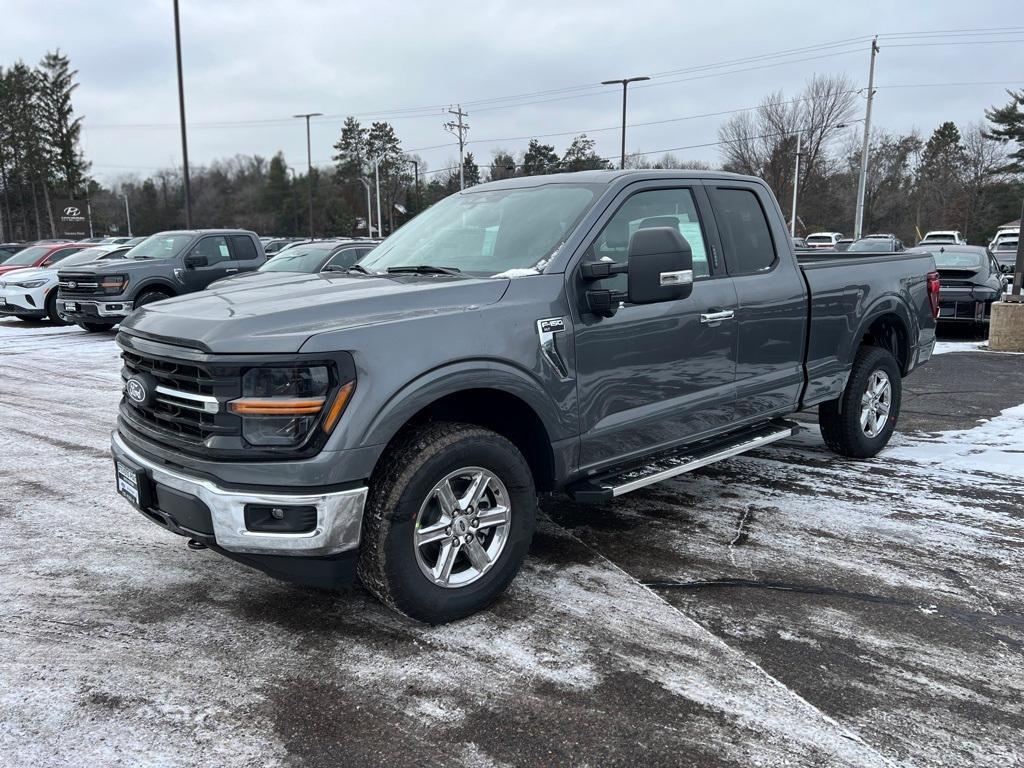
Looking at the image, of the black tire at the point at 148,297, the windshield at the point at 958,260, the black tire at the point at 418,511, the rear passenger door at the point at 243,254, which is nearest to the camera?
the black tire at the point at 418,511

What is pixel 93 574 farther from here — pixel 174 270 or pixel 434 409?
pixel 174 270

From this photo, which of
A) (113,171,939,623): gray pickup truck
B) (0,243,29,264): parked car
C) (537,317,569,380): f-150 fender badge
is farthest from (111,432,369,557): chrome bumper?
(0,243,29,264): parked car

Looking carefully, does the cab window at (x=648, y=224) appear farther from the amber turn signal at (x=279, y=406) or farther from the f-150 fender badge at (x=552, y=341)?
the amber turn signal at (x=279, y=406)

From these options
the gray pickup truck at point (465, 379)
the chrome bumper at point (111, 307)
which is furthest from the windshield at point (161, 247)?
the gray pickup truck at point (465, 379)

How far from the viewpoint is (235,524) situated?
2.88m

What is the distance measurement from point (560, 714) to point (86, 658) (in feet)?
6.26

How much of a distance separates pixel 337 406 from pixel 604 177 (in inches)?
82.6

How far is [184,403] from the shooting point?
10.1 feet

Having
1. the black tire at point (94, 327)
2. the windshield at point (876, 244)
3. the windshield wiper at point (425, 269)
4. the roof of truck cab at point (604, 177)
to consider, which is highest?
the roof of truck cab at point (604, 177)

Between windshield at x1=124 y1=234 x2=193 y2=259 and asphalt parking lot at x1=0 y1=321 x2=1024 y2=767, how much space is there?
410 inches

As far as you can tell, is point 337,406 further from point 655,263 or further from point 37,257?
point 37,257

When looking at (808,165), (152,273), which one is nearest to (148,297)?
(152,273)

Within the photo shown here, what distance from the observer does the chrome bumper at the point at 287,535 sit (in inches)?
112

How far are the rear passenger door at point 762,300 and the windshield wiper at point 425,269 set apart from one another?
1703mm
